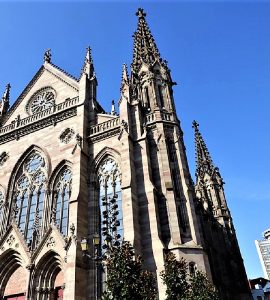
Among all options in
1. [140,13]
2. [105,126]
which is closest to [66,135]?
[105,126]

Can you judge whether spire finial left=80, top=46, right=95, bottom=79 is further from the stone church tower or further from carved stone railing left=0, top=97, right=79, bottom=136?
carved stone railing left=0, top=97, right=79, bottom=136

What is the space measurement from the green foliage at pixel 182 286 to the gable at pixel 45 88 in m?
17.4

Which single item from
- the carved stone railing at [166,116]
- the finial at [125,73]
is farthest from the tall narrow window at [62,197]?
the finial at [125,73]

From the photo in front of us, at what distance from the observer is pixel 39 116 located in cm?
2642

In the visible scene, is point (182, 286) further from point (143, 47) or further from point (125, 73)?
point (143, 47)

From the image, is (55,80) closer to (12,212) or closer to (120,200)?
(12,212)

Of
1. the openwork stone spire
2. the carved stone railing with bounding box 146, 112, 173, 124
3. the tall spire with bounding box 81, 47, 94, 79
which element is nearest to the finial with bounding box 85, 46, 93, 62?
the tall spire with bounding box 81, 47, 94, 79

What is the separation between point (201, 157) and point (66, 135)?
21252 mm

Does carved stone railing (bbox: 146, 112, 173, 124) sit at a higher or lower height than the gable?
lower

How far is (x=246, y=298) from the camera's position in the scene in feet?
92.3

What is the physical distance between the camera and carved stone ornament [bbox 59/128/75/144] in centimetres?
2389

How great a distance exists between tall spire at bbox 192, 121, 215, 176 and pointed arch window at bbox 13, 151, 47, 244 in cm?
2060

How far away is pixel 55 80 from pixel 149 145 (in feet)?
40.3

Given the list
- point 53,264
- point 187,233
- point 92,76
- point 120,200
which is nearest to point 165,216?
point 187,233
